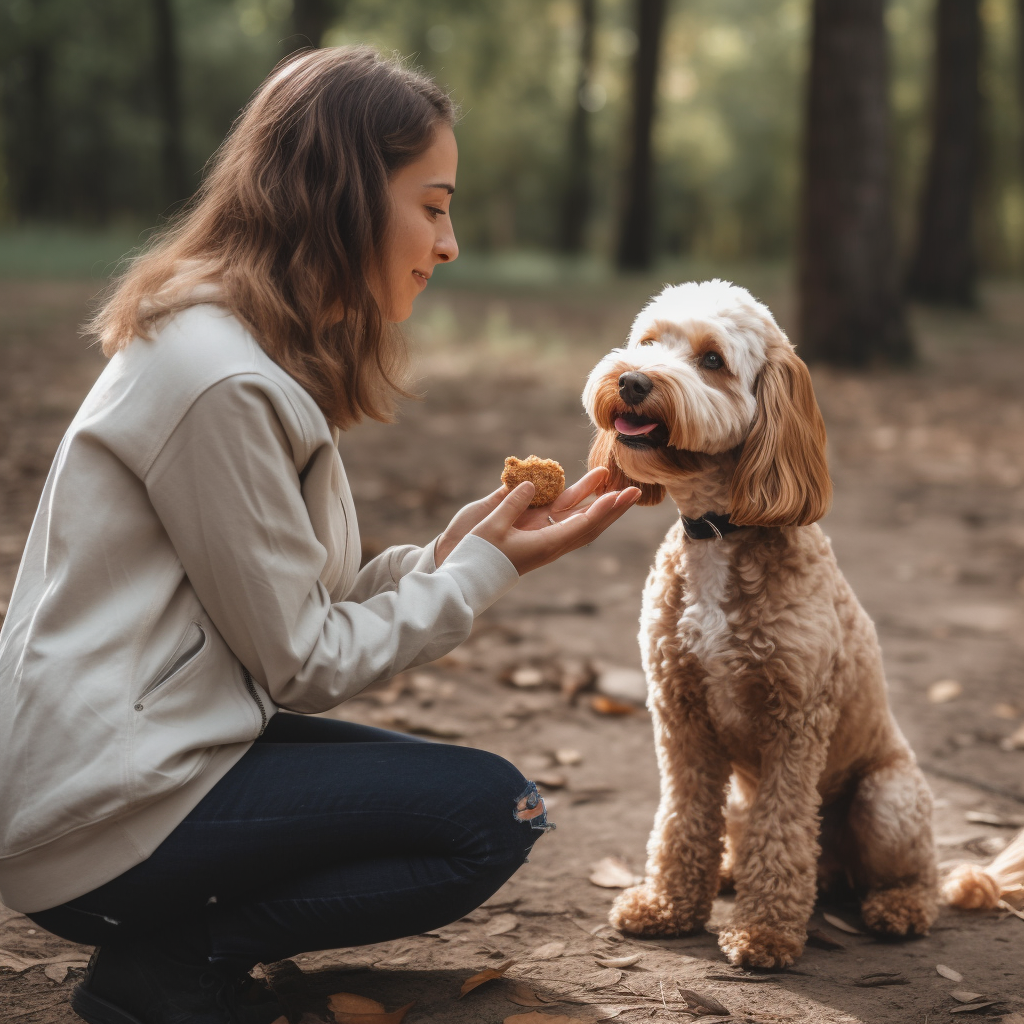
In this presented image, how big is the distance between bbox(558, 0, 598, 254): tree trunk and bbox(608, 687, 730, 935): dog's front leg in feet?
86.2

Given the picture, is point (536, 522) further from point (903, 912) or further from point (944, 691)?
point (944, 691)

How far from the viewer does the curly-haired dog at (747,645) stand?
2605 mm

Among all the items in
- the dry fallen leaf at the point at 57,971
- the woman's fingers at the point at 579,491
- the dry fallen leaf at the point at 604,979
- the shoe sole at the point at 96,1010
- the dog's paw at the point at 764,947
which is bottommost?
the dry fallen leaf at the point at 604,979

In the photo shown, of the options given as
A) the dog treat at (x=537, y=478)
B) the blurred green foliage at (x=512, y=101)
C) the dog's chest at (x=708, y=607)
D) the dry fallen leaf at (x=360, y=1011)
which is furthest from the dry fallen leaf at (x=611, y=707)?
the blurred green foliage at (x=512, y=101)

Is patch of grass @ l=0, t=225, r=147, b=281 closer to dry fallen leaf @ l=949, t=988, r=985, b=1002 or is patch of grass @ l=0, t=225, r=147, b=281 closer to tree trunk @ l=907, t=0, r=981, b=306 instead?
tree trunk @ l=907, t=0, r=981, b=306

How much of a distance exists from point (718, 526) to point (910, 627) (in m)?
2.91

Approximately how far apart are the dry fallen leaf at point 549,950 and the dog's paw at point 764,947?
1.40ft

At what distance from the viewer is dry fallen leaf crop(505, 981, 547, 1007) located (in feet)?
8.07

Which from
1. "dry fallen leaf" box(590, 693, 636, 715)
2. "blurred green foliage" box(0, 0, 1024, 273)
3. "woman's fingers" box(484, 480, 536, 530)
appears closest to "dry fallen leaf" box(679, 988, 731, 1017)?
"woman's fingers" box(484, 480, 536, 530)

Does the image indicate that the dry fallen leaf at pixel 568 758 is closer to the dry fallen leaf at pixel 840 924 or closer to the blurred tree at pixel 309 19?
the dry fallen leaf at pixel 840 924

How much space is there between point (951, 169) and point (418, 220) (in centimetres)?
1699

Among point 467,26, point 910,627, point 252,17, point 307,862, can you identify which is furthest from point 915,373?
point 467,26

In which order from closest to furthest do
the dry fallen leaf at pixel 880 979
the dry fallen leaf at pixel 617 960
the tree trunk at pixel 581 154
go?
the dry fallen leaf at pixel 880 979 < the dry fallen leaf at pixel 617 960 < the tree trunk at pixel 581 154

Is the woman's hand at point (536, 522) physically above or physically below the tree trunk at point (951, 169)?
below
